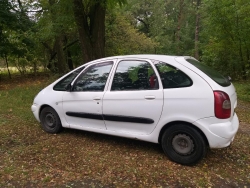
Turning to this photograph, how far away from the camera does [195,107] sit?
3207 mm

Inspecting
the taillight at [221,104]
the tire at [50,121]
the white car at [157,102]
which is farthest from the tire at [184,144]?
the tire at [50,121]

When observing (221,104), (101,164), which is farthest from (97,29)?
(221,104)

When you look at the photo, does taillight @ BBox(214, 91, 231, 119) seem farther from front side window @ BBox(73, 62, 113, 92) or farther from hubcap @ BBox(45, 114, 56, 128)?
hubcap @ BBox(45, 114, 56, 128)

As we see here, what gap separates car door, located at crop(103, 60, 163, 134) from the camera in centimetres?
351

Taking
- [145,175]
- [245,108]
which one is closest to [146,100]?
[145,175]

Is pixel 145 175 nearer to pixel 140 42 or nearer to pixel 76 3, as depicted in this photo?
pixel 76 3

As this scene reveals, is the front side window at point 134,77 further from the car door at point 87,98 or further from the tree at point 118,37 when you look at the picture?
the tree at point 118,37

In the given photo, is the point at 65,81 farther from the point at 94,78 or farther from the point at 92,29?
the point at 92,29

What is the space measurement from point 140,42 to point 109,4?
7705mm

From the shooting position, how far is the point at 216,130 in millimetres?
3154

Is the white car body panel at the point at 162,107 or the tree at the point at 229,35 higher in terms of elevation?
the tree at the point at 229,35

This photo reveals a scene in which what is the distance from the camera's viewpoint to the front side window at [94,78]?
159 inches

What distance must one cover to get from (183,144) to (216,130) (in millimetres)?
537

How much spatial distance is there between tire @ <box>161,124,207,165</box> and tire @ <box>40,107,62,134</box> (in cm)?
224
